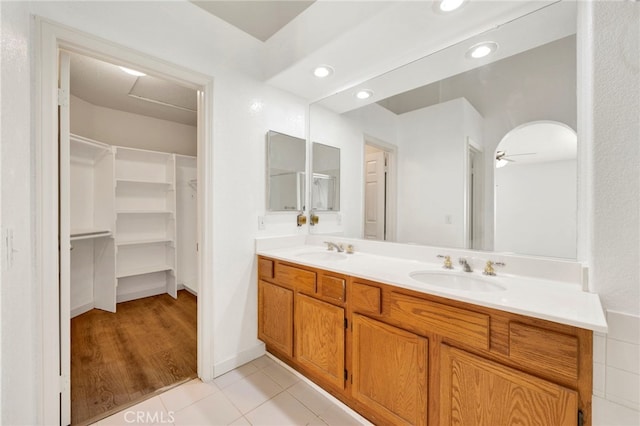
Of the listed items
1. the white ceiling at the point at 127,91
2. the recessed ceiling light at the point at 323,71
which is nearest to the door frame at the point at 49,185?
the white ceiling at the point at 127,91

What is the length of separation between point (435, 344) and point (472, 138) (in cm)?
121

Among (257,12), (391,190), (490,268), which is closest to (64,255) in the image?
(257,12)

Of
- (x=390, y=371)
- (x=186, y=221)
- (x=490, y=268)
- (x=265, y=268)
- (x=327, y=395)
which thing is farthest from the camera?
(x=186, y=221)

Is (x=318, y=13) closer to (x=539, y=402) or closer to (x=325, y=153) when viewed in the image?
(x=325, y=153)

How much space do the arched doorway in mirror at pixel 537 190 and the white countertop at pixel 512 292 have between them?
0.21 metres

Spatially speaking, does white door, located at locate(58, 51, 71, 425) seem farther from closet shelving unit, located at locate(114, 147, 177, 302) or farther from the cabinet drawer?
closet shelving unit, located at locate(114, 147, 177, 302)

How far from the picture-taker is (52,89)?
1293 mm

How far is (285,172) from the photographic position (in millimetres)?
2318

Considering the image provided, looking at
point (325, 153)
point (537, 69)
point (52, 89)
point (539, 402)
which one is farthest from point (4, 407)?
point (537, 69)

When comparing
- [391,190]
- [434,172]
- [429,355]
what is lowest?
[429,355]

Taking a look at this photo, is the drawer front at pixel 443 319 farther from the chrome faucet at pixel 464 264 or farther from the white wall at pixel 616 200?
A: the chrome faucet at pixel 464 264

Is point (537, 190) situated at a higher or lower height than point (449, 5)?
lower

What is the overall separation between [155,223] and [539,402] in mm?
4117

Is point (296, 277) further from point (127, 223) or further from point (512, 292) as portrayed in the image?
point (127, 223)
